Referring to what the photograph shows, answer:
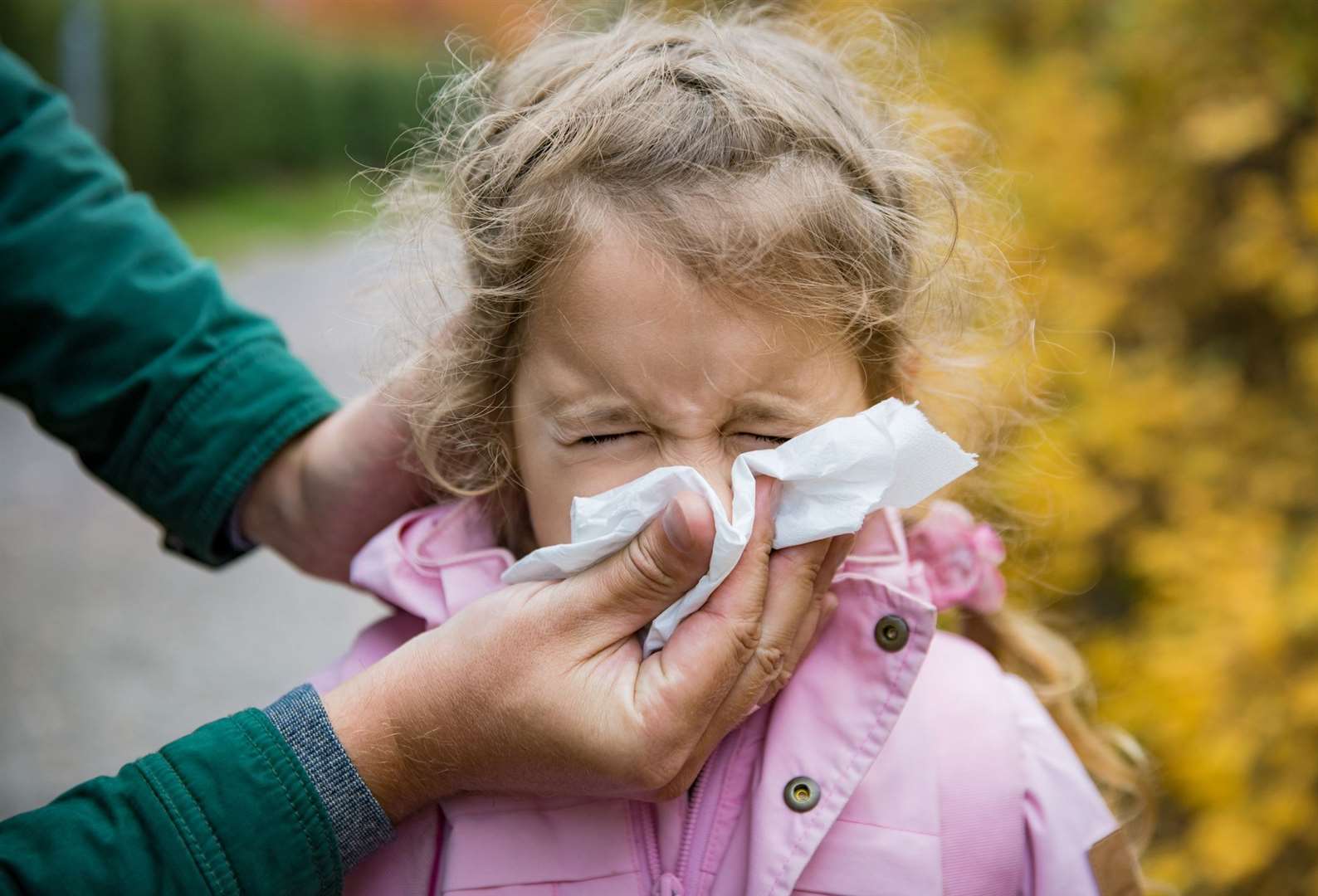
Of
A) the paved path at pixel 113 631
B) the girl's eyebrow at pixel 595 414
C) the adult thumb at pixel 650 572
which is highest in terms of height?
the girl's eyebrow at pixel 595 414

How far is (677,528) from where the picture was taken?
53.9 inches

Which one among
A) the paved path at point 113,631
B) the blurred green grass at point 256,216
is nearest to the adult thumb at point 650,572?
the paved path at point 113,631

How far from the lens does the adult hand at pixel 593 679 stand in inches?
55.6

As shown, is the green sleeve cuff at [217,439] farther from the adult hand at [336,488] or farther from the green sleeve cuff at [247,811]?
the green sleeve cuff at [247,811]

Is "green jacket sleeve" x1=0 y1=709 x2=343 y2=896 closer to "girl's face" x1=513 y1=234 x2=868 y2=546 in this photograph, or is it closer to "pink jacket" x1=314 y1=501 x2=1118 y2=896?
"pink jacket" x1=314 y1=501 x2=1118 y2=896

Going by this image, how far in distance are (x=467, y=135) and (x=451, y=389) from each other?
401 mm

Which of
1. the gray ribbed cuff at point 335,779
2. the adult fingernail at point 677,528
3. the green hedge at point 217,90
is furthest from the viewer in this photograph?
the green hedge at point 217,90

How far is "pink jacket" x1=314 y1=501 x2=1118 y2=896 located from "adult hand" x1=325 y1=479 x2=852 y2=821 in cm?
11

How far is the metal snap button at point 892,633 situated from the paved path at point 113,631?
2468 millimetres

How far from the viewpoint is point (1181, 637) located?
274 centimetres

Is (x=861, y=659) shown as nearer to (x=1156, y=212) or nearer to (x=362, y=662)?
(x=362, y=662)

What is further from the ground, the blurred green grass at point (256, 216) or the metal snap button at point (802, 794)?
the metal snap button at point (802, 794)

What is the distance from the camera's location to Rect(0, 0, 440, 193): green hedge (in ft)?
48.9

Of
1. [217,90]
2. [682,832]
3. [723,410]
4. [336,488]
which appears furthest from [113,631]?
[217,90]
